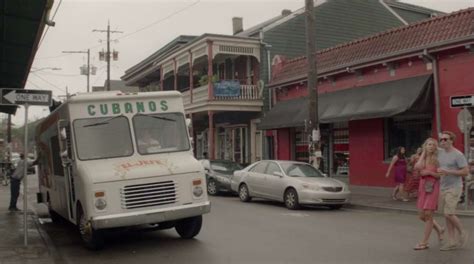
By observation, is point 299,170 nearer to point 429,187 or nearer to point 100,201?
point 429,187

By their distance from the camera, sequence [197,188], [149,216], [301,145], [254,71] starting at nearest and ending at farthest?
[149,216] → [197,188] → [301,145] → [254,71]

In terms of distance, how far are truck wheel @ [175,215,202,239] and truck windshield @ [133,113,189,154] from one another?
129cm

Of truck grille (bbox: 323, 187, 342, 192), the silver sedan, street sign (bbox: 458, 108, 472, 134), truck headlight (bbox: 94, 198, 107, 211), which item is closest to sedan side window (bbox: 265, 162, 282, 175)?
A: the silver sedan

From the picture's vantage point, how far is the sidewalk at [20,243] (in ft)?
27.1

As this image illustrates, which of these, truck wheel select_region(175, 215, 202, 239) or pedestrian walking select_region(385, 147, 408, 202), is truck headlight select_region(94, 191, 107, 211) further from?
pedestrian walking select_region(385, 147, 408, 202)

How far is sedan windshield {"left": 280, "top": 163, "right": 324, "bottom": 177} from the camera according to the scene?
15578 millimetres

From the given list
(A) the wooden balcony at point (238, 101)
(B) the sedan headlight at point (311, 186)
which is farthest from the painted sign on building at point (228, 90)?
(B) the sedan headlight at point (311, 186)

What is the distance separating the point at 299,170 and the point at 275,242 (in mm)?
6443

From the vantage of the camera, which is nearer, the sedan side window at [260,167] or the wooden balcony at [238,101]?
the sedan side window at [260,167]

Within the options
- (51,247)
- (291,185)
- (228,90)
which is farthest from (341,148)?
(51,247)

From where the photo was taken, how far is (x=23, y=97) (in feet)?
31.6

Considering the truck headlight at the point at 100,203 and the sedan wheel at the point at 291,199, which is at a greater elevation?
the truck headlight at the point at 100,203

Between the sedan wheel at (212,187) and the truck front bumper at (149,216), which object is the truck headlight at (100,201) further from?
the sedan wheel at (212,187)

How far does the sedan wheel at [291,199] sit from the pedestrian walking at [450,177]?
626cm
